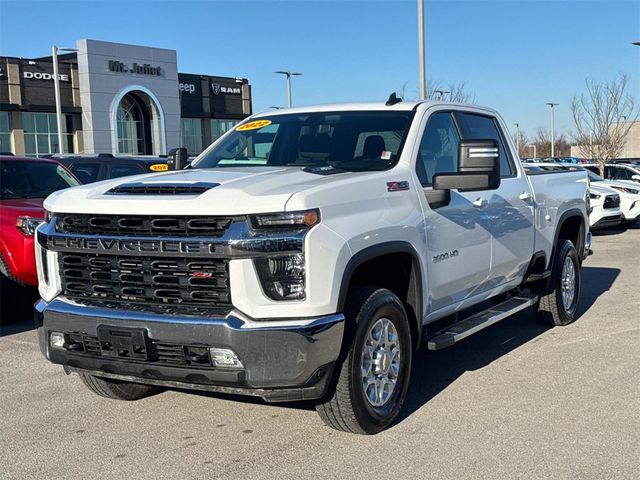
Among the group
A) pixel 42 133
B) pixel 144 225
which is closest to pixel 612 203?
pixel 144 225

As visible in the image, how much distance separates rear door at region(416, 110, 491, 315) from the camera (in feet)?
16.4

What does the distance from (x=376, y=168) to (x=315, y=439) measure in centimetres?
174

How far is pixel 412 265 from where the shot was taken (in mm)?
4770

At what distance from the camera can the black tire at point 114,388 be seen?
515 cm

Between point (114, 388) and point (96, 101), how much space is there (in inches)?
1657

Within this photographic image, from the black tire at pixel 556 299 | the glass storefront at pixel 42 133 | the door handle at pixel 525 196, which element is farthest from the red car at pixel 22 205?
the glass storefront at pixel 42 133

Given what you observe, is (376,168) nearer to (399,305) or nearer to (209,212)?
(399,305)

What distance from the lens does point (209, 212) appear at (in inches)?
154

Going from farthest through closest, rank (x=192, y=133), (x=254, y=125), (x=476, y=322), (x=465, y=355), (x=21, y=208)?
(x=192, y=133) → (x=21, y=208) → (x=465, y=355) → (x=254, y=125) → (x=476, y=322)

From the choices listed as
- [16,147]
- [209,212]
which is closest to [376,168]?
[209,212]

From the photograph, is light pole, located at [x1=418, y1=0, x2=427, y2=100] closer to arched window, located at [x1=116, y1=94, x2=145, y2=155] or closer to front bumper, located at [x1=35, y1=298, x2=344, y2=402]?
front bumper, located at [x1=35, y1=298, x2=344, y2=402]

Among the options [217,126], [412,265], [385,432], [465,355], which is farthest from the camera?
[217,126]

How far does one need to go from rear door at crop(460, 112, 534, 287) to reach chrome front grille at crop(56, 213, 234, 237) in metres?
2.57

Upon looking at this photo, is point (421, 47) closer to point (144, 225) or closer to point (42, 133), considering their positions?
point (144, 225)
